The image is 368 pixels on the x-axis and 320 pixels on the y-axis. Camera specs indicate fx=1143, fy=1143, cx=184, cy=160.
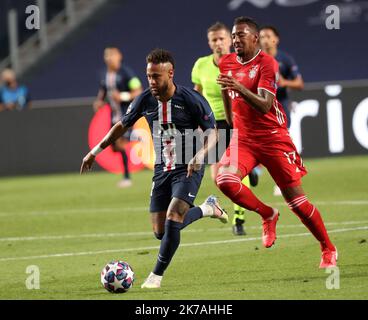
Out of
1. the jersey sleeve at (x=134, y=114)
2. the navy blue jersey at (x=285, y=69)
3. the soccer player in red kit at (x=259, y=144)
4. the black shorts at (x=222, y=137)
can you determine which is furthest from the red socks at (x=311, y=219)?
the navy blue jersey at (x=285, y=69)

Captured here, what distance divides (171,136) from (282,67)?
7.40 meters

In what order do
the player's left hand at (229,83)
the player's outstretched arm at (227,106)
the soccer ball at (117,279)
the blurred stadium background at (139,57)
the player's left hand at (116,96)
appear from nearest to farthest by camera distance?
the soccer ball at (117,279)
the player's left hand at (229,83)
the player's outstretched arm at (227,106)
the player's left hand at (116,96)
the blurred stadium background at (139,57)

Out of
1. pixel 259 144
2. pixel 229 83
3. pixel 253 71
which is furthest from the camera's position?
pixel 259 144

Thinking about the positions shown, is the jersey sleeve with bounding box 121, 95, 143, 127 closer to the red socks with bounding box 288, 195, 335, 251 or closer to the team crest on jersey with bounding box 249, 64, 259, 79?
the team crest on jersey with bounding box 249, 64, 259, 79

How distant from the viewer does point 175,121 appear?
10.1 m

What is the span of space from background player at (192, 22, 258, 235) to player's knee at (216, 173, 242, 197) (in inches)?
106

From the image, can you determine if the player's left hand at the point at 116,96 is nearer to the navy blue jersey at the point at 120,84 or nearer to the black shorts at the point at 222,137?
the navy blue jersey at the point at 120,84

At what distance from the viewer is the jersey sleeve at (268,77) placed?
1010cm

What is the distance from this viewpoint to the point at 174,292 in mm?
9258

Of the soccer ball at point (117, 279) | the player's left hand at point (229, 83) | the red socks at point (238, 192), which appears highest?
the player's left hand at point (229, 83)

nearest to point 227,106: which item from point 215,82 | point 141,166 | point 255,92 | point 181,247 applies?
point 255,92

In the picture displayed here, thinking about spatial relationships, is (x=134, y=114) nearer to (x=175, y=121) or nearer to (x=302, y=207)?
(x=175, y=121)

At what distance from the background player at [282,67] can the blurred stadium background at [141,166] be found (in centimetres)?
159

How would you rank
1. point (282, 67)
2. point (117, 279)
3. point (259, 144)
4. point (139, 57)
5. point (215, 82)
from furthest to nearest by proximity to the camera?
1. point (139, 57)
2. point (282, 67)
3. point (215, 82)
4. point (259, 144)
5. point (117, 279)
